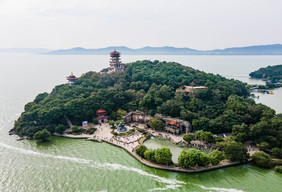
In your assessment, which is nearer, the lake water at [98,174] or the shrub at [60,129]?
the lake water at [98,174]

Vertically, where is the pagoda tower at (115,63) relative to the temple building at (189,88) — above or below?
above

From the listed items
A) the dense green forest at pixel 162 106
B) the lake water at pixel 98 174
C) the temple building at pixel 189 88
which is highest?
the temple building at pixel 189 88

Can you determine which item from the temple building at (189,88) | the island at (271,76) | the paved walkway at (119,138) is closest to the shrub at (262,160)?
the paved walkway at (119,138)

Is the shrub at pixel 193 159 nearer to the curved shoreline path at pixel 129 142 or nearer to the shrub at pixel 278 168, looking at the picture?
the curved shoreline path at pixel 129 142

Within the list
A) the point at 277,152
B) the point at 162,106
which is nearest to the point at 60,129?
the point at 162,106

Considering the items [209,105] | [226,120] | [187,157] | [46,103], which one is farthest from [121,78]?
[187,157]

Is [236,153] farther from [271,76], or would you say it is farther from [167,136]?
[271,76]

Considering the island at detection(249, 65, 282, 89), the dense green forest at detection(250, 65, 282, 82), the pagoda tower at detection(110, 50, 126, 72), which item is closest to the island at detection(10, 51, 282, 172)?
the pagoda tower at detection(110, 50, 126, 72)

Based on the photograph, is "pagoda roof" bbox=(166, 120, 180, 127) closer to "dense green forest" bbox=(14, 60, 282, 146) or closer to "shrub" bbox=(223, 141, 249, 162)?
"dense green forest" bbox=(14, 60, 282, 146)
